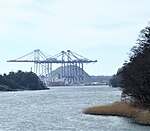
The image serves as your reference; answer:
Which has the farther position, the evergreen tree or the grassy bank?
the grassy bank

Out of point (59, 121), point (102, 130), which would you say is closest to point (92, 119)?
point (59, 121)

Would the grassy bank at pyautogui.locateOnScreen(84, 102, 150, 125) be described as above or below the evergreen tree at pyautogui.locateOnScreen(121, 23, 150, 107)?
below

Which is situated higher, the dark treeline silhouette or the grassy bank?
the dark treeline silhouette

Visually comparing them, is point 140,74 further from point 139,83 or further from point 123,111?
point 123,111

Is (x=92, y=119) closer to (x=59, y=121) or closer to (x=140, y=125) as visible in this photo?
(x=59, y=121)

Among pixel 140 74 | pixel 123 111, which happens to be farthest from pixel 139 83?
pixel 123 111

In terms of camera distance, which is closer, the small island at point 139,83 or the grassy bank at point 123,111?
the small island at point 139,83

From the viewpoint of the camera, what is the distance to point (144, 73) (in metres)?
45.5

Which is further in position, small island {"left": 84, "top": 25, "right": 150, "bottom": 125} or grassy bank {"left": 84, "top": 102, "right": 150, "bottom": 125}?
grassy bank {"left": 84, "top": 102, "right": 150, "bottom": 125}

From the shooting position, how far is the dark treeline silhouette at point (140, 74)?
4550 centimetres

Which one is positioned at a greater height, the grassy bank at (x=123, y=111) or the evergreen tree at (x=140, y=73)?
the evergreen tree at (x=140, y=73)

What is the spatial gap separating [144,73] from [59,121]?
10.5 meters

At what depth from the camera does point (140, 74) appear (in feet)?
152

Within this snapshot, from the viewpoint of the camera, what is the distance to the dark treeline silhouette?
149 feet
